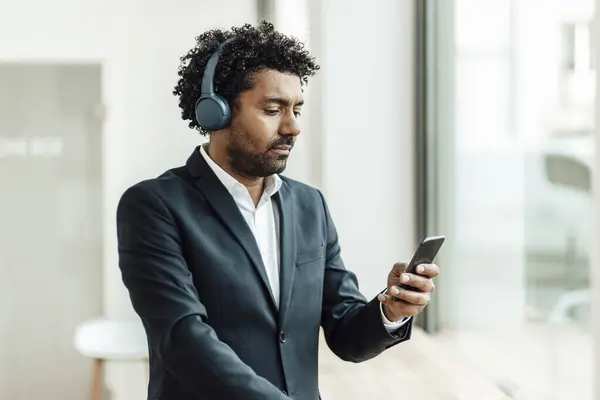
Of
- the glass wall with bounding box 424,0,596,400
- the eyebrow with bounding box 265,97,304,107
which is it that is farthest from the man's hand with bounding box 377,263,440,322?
the glass wall with bounding box 424,0,596,400

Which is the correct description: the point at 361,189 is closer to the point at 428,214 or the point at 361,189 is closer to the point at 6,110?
the point at 428,214

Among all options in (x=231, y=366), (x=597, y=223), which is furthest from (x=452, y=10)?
(x=231, y=366)

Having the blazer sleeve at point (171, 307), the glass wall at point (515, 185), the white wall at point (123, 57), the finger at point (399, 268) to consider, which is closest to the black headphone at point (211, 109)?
the blazer sleeve at point (171, 307)

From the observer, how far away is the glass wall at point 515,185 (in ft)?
6.94

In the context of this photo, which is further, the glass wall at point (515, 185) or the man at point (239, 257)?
the glass wall at point (515, 185)

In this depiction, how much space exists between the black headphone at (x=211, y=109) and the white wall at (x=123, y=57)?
2.66 meters

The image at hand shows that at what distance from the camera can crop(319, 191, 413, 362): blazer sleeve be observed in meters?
1.19

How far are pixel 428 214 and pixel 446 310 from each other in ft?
1.22

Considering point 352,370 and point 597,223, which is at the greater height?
point 597,223

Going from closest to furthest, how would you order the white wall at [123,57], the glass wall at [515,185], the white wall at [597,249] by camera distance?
1. the white wall at [597,249]
2. the glass wall at [515,185]
3. the white wall at [123,57]

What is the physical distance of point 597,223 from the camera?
159 centimetres

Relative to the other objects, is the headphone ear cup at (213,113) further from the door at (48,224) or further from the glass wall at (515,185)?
the door at (48,224)

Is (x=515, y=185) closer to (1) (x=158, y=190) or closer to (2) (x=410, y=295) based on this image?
(2) (x=410, y=295)

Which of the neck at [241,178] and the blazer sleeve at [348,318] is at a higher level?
the neck at [241,178]
